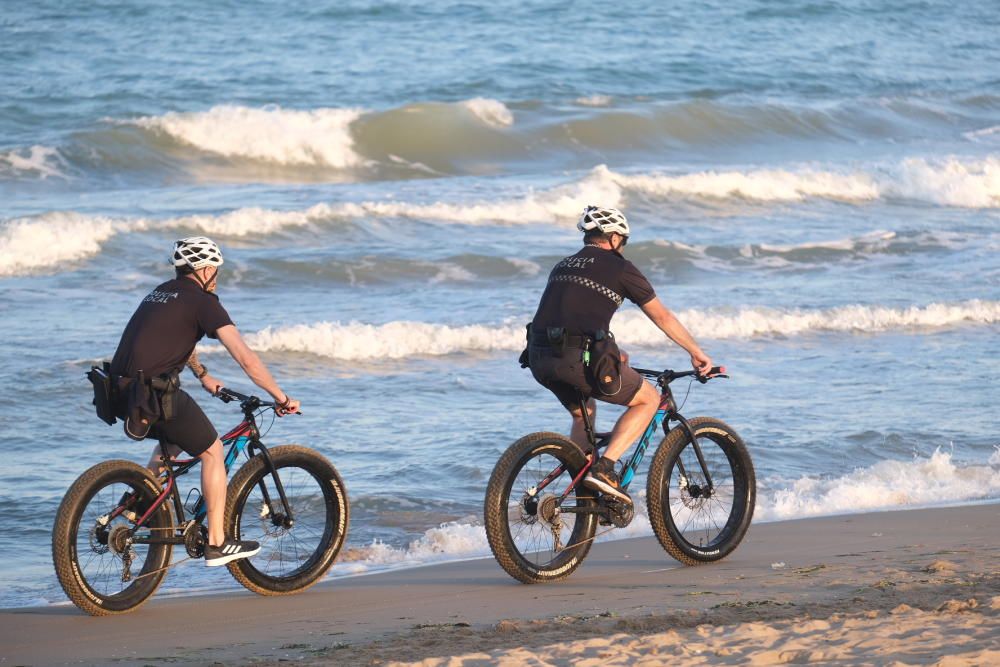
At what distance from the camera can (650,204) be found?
2375cm

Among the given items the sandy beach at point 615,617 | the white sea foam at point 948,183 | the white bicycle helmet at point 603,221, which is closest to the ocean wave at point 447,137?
the white sea foam at point 948,183

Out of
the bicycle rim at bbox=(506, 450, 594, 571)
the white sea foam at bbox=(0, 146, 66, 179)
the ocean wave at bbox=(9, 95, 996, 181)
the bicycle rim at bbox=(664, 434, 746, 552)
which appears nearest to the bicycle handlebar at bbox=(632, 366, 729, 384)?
the bicycle rim at bbox=(664, 434, 746, 552)

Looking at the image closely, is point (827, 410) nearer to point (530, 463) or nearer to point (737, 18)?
point (530, 463)

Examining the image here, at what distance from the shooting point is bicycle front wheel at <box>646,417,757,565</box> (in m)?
7.43

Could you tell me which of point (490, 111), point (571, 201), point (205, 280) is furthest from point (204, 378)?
point (490, 111)

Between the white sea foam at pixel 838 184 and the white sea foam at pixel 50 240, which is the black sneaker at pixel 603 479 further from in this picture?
the white sea foam at pixel 838 184

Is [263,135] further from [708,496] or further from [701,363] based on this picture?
[701,363]

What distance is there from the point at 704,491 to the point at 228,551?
95.5 inches

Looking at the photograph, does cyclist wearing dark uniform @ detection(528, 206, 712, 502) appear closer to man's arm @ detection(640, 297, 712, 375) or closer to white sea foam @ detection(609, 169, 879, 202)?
man's arm @ detection(640, 297, 712, 375)

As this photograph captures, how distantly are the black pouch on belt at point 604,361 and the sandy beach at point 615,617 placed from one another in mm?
987

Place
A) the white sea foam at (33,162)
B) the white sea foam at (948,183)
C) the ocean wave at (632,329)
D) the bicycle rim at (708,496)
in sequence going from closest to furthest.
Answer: the bicycle rim at (708,496) < the ocean wave at (632,329) < the white sea foam at (33,162) < the white sea foam at (948,183)

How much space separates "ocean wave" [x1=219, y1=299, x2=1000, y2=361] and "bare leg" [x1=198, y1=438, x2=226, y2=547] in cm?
687

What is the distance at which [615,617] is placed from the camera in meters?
6.29

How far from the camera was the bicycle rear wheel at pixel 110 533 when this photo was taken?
649cm
